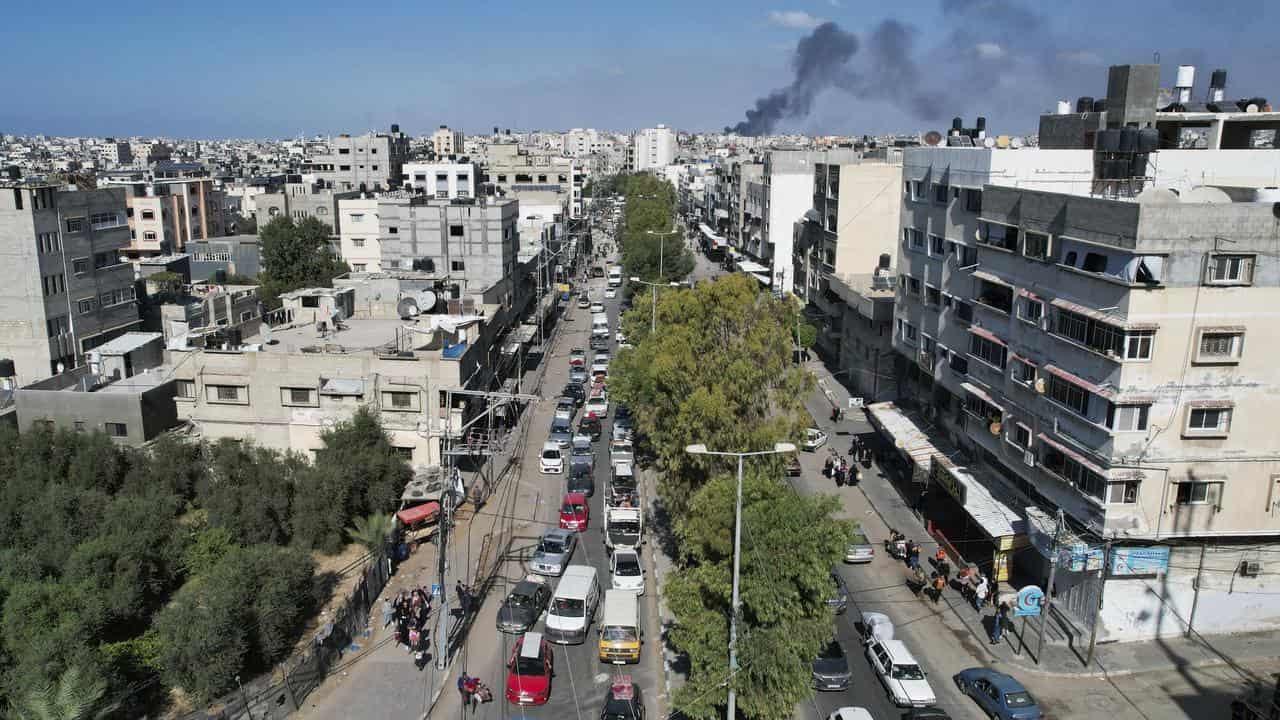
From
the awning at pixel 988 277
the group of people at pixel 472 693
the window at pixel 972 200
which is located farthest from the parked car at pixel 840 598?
the window at pixel 972 200

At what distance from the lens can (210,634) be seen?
2098 cm

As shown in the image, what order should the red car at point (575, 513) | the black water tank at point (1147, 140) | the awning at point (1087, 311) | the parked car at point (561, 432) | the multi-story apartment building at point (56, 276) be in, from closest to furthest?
the awning at point (1087, 311)
the black water tank at point (1147, 140)
the red car at point (575, 513)
the parked car at point (561, 432)
the multi-story apartment building at point (56, 276)

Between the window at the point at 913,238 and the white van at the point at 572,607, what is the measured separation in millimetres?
18182

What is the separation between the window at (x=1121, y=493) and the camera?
2128 cm

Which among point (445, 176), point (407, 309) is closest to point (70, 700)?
point (407, 309)

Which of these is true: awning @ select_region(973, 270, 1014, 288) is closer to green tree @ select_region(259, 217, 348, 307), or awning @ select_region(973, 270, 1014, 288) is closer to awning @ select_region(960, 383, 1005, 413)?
awning @ select_region(960, 383, 1005, 413)

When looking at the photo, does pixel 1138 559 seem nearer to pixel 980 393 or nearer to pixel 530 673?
pixel 980 393

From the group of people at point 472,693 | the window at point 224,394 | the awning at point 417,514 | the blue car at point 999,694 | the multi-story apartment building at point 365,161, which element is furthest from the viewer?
the multi-story apartment building at point 365,161

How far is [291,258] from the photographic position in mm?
65750

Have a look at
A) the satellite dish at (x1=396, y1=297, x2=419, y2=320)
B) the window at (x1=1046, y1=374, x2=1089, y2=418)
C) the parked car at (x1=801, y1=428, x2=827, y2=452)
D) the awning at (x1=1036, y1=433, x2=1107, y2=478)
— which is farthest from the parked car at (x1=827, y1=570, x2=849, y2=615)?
the satellite dish at (x1=396, y1=297, x2=419, y2=320)

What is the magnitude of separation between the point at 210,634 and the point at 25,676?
12.4ft

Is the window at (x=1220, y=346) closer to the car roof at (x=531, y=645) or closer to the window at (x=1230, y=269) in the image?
the window at (x=1230, y=269)

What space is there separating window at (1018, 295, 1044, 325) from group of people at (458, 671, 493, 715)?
16.9m

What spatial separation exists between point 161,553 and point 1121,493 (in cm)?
2577
